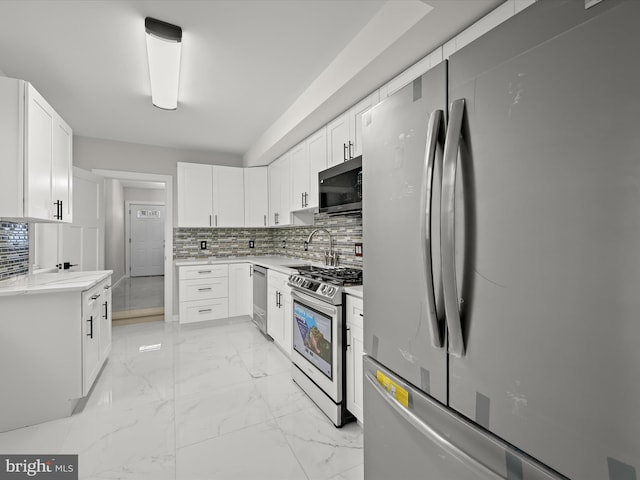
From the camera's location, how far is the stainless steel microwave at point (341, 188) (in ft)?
7.59

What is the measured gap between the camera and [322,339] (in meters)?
2.19

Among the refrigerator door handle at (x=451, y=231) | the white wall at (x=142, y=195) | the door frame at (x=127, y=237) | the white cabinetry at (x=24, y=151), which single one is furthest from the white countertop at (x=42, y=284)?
the white wall at (x=142, y=195)

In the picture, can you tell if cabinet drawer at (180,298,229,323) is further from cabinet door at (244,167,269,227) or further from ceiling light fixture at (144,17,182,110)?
ceiling light fixture at (144,17,182,110)

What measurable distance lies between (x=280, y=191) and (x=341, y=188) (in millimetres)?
1677

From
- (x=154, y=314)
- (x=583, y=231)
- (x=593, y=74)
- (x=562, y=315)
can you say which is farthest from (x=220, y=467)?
(x=154, y=314)

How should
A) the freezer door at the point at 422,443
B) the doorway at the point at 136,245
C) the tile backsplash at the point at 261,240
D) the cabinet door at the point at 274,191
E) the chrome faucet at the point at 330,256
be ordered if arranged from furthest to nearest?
the doorway at the point at 136,245 → the cabinet door at the point at 274,191 → the tile backsplash at the point at 261,240 → the chrome faucet at the point at 330,256 → the freezer door at the point at 422,443

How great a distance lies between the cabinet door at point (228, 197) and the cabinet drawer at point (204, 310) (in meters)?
1.11

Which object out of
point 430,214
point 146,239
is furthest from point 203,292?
point 146,239

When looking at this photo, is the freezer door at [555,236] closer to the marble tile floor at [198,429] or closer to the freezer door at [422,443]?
the freezer door at [422,443]

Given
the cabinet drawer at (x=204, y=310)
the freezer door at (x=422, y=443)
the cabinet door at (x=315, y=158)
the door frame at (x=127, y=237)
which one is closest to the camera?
the freezer door at (x=422, y=443)

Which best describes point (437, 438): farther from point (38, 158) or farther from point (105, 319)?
point (105, 319)

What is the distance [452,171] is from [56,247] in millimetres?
3900

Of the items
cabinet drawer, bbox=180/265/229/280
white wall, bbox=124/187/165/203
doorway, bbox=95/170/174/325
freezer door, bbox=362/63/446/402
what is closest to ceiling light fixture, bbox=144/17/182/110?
freezer door, bbox=362/63/446/402

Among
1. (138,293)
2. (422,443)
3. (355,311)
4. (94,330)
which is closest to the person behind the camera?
(422,443)
